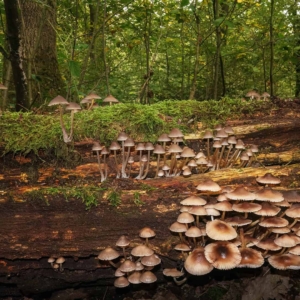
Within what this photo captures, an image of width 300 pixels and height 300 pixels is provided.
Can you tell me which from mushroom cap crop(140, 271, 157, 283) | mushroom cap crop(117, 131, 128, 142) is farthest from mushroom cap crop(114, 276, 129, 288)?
mushroom cap crop(117, 131, 128, 142)

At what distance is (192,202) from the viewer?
9.82 feet

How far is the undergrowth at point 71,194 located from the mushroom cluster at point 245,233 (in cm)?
100

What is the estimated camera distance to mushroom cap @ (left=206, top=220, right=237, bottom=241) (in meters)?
2.68

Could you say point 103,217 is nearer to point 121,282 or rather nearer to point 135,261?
point 135,261

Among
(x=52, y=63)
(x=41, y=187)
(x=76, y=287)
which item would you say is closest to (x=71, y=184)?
(x=41, y=187)

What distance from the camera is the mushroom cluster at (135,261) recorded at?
3.12 meters

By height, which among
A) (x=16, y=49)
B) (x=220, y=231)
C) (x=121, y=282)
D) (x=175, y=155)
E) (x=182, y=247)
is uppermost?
(x=16, y=49)

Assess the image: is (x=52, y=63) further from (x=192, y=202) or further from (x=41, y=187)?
(x=192, y=202)

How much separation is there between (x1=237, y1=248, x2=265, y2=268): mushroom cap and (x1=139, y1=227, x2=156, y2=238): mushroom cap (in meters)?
0.95

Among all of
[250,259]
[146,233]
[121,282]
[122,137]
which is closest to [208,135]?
[122,137]

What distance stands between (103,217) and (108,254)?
46 centimetres

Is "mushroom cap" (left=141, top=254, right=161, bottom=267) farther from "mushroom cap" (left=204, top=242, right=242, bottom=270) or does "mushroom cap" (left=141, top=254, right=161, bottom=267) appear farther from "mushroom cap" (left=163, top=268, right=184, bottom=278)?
"mushroom cap" (left=204, top=242, right=242, bottom=270)

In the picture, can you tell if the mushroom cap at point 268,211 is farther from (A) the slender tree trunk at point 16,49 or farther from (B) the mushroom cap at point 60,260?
(A) the slender tree trunk at point 16,49

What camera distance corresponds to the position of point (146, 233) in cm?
312
